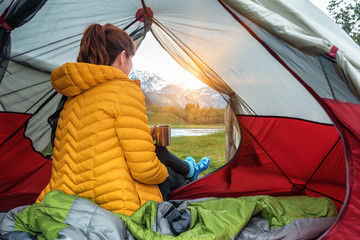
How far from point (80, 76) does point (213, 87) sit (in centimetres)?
136

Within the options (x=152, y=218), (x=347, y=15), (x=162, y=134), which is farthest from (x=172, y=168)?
(x=347, y=15)

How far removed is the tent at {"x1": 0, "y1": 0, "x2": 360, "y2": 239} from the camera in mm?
1650

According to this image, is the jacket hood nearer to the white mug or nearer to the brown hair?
the brown hair

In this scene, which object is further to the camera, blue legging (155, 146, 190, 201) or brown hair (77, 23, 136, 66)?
blue legging (155, 146, 190, 201)

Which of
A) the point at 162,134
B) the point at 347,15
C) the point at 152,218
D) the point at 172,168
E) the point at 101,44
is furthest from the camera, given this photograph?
the point at 347,15

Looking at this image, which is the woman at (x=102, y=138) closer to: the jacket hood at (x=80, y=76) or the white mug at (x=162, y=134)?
the jacket hood at (x=80, y=76)

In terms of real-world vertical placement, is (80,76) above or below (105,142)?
above

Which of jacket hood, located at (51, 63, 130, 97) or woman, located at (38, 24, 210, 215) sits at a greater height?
jacket hood, located at (51, 63, 130, 97)

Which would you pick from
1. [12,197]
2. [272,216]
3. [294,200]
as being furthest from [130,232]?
[12,197]

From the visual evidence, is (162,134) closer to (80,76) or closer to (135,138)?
(135,138)

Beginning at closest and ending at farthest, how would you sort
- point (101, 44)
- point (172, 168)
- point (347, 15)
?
1. point (101, 44)
2. point (172, 168)
3. point (347, 15)

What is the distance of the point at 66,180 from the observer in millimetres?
1063

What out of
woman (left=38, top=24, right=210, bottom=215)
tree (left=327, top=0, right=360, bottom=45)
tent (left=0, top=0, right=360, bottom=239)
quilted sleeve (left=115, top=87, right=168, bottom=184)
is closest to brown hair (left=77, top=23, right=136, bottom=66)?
woman (left=38, top=24, right=210, bottom=215)

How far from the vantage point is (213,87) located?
89.2 inches
